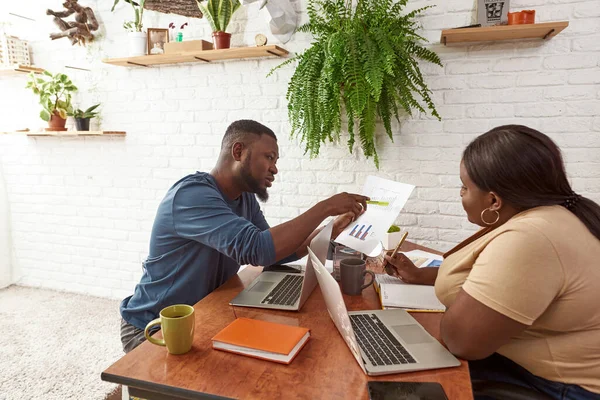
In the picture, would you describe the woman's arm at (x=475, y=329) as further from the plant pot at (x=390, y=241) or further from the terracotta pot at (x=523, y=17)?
the terracotta pot at (x=523, y=17)

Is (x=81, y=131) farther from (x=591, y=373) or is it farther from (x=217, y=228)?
(x=591, y=373)

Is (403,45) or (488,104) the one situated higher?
(403,45)

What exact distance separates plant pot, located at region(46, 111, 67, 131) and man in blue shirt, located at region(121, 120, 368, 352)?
193 centimetres

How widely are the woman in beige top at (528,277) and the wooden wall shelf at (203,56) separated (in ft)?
5.25

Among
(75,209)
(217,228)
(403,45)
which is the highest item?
(403,45)

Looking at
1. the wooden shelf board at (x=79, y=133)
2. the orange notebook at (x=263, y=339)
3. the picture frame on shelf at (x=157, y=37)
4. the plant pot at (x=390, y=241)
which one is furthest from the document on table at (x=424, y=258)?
the wooden shelf board at (x=79, y=133)

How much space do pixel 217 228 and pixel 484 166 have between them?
2.66 ft

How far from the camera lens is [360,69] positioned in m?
1.95

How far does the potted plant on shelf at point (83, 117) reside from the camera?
2.89 m

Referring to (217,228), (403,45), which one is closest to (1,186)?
(217,228)

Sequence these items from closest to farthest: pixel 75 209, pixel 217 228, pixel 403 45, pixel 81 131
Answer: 1. pixel 217 228
2. pixel 403 45
3. pixel 81 131
4. pixel 75 209

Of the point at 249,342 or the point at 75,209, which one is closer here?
the point at 249,342

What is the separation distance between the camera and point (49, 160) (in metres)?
3.22

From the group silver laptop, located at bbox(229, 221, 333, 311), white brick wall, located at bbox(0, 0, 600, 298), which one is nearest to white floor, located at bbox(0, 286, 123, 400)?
white brick wall, located at bbox(0, 0, 600, 298)
